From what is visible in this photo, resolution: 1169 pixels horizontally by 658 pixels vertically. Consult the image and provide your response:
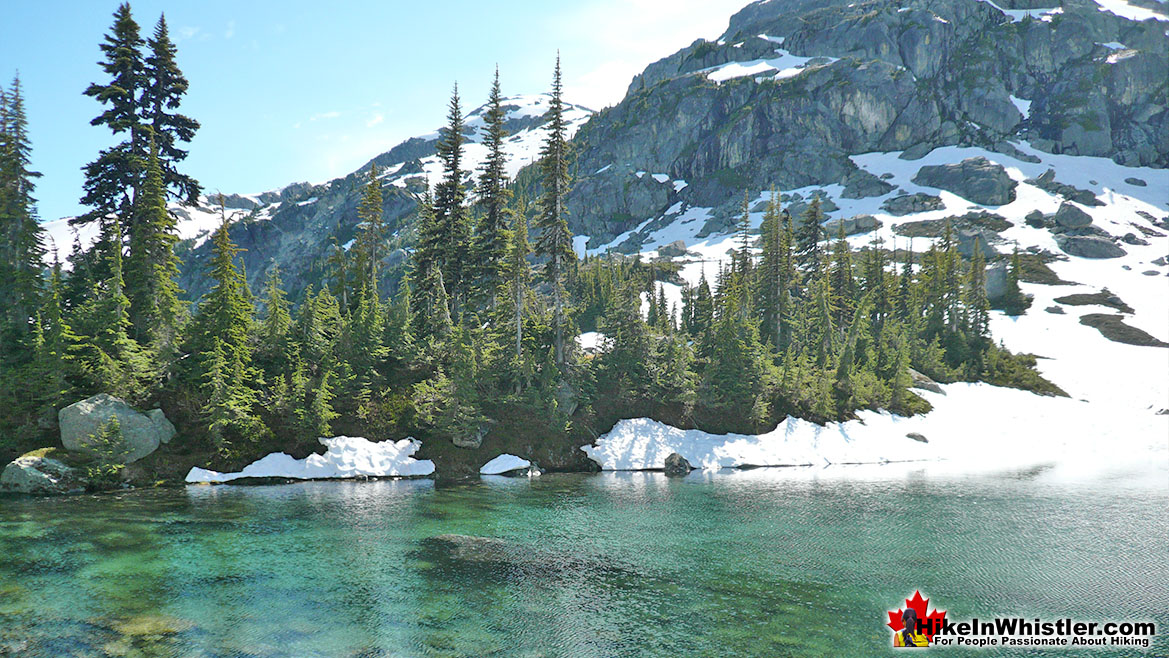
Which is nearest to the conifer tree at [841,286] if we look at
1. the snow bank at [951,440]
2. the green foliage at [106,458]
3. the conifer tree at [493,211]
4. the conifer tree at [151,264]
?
the snow bank at [951,440]

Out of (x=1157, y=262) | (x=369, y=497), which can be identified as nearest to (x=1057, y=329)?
(x=1157, y=262)

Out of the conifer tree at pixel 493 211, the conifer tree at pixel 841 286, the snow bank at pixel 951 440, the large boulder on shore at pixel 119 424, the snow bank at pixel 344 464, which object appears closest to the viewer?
the large boulder on shore at pixel 119 424

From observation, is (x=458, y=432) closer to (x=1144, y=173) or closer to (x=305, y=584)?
(x=305, y=584)

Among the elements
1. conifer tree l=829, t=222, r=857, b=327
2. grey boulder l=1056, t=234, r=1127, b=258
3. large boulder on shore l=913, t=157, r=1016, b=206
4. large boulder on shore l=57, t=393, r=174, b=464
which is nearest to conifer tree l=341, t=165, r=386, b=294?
large boulder on shore l=57, t=393, r=174, b=464

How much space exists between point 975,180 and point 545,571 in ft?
639

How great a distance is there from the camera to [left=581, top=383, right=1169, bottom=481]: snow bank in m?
42.5

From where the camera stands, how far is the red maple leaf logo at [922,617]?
526 inches

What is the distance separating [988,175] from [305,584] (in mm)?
201301

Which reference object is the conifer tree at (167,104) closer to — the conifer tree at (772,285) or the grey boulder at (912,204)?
the conifer tree at (772,285)

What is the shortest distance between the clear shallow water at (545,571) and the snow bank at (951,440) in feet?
45.2

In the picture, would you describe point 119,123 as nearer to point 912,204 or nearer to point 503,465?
point 503,465

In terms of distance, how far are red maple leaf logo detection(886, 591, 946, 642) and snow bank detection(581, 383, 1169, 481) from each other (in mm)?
26632

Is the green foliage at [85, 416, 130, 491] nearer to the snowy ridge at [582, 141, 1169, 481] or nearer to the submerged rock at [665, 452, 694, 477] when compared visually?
the snowy ridge at [582, 141, 1169, 481]

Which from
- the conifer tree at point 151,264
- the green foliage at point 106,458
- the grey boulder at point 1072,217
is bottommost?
the green foliage at point 106,458
